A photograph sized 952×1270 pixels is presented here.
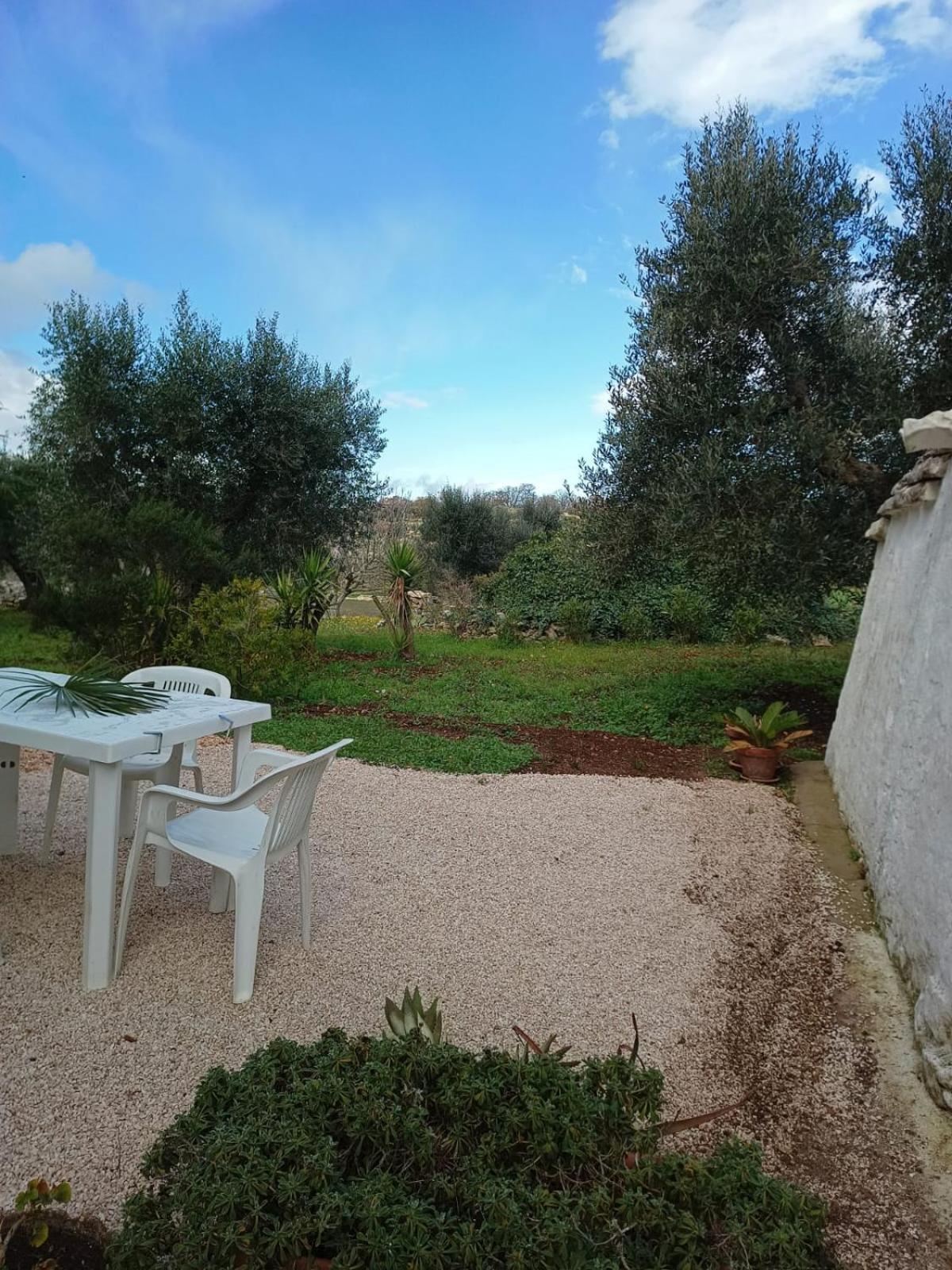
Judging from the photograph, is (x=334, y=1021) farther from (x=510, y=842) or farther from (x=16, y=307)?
(x=16, y=307)

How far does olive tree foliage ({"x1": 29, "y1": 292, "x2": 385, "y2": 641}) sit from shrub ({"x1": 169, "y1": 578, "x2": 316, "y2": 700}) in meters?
1.54

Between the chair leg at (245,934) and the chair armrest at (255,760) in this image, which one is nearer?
the chair leg at (245,934)

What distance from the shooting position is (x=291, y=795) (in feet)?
9.53

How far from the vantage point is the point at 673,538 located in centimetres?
723

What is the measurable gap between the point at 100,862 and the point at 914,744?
3.38 m

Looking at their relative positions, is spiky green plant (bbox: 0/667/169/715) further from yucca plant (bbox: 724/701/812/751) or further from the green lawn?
yucca plant (bbox: 724/701/812/751)

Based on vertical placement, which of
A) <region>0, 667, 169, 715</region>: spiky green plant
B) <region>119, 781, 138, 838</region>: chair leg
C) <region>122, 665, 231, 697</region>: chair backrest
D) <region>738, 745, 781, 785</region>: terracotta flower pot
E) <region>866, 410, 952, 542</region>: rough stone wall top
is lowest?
<region>119, 781, 138, 838</region>: chair leg

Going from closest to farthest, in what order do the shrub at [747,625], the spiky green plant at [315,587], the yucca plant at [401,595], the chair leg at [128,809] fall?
the chair leg at [128,809]
the spiky green plant at [315,587]
the yucca plant at [401,595]
the shrub at [747,625]

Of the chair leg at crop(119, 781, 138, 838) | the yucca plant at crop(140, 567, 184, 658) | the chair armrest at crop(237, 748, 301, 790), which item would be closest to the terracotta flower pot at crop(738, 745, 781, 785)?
the chair armrest at crop(237, 748, 301, 790)

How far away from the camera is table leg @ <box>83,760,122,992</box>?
2.69 metres

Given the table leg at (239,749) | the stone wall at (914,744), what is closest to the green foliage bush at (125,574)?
the table leg at (239,749)

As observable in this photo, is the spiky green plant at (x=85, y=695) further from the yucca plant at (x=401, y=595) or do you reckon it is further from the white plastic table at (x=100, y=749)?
the yucca plant at (x=401, y=595)

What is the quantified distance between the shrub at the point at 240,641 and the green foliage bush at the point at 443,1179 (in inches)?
271

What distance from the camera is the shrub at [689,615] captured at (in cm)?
1420
